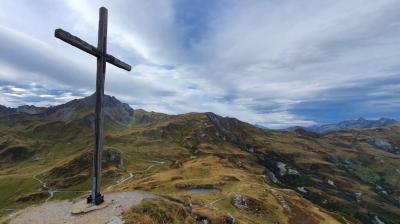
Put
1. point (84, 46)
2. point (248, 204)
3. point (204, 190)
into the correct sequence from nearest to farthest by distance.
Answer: point (84, 46) → point (248, 204) → point (204, 190)

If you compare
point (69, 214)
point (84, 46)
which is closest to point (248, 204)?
point (69, 214)

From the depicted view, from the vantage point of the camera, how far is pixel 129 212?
82.3 feet

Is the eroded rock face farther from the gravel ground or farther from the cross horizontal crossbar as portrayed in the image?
the cross horizontal crossbar

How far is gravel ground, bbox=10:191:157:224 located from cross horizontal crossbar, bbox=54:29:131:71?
438 inches

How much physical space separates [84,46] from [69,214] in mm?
12645

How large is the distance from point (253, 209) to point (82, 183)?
128m

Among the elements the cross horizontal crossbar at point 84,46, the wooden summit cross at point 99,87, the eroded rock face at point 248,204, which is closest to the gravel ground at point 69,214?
the wooden summit cross at point 99,87

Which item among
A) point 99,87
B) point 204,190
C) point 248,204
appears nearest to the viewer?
point 99,87

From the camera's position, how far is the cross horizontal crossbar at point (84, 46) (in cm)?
2125

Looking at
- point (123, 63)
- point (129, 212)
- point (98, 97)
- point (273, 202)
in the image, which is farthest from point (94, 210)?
point (273, 202)

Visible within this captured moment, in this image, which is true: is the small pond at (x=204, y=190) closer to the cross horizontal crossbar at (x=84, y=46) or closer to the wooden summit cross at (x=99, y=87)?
the wooden summit cross at (x=99, y=87)

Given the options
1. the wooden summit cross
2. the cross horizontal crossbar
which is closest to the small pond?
the wooden summit cross

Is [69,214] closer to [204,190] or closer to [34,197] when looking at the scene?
[204,190]

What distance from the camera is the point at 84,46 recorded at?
23.8 m
